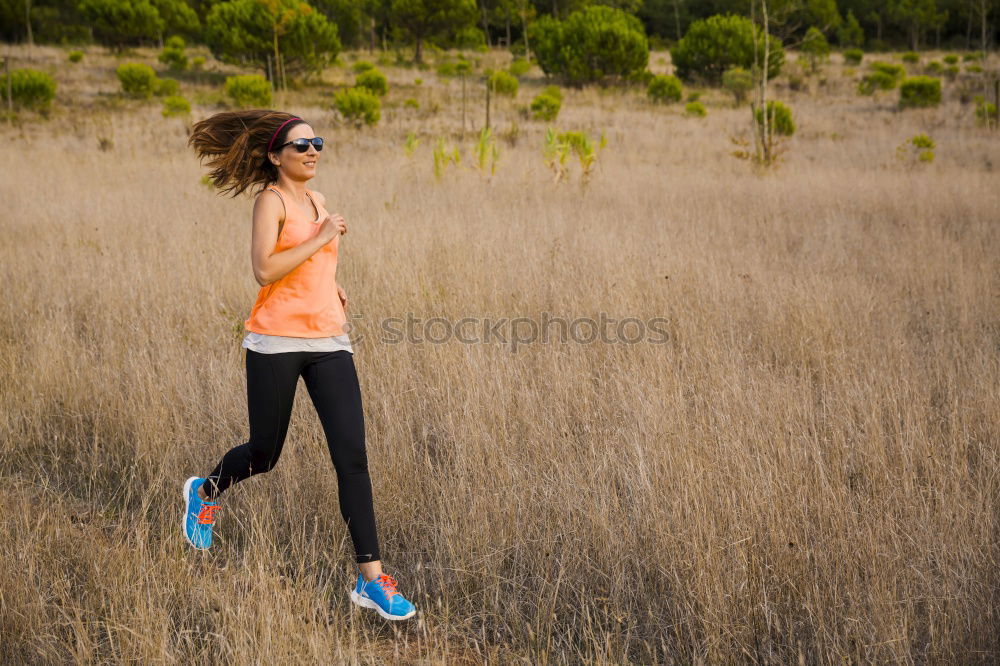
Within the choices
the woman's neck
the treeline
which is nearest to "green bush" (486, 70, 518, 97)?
the treeline

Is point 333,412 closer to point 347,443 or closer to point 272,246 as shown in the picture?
point 347,443

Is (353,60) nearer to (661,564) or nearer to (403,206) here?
(403,206)

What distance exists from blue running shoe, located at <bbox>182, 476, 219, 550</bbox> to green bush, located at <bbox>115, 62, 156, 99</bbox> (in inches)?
954

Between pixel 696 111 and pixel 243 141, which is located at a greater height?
pixel 696 111

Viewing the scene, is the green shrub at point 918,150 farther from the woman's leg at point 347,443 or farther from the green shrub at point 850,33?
the green shrub at point 850,33

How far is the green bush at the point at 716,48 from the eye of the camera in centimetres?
2883

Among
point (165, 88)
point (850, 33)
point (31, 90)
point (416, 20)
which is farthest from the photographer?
point (850, 33)

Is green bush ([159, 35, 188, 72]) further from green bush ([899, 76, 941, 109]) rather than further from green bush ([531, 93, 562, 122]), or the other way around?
green bush ([899, 76, 941, 109])

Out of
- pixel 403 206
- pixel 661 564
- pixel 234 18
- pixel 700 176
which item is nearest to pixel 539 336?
pixel 661 564

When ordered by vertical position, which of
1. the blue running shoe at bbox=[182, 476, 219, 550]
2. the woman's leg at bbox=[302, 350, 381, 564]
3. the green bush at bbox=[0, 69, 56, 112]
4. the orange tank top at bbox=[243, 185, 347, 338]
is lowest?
the blue running shoe at bbox=[182, 476, 219, 550]

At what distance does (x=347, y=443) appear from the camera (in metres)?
1.99

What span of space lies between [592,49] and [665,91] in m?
6.04

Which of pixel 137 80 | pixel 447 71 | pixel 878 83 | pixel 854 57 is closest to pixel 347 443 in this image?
pixel 137 80

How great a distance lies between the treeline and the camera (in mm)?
29703
